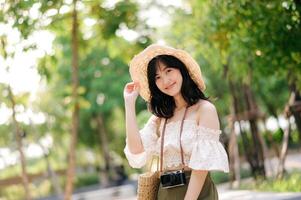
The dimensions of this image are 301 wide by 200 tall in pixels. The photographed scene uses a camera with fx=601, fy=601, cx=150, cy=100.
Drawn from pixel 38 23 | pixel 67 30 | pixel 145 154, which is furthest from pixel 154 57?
pixel 67 30

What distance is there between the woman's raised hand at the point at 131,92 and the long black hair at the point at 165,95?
8 cm

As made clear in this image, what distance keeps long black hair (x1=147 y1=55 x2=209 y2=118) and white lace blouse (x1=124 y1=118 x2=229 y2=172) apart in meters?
0.11

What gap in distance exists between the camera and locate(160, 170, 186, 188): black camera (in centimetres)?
276

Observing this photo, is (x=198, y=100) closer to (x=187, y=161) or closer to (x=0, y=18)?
(x=187, y=161)

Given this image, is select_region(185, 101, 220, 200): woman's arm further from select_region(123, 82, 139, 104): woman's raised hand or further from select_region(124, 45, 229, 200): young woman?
select_region(123, 82, 139, 104): woman's raised hand

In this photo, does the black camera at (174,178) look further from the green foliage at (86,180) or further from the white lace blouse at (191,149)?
the green foliage at (86,180)

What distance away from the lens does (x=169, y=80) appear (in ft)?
9.54

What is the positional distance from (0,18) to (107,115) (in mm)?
21312

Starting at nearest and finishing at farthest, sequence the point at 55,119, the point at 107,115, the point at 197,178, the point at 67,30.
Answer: the point at 197,178 → the point at 67,30 → the point at 55,119 → the point at 107,115

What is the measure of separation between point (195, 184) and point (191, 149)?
17 centimetres

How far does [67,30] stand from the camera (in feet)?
27.3

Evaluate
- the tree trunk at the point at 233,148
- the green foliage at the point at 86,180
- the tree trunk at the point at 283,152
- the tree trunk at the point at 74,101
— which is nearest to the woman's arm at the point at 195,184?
the tree trunk at the point at 74,101

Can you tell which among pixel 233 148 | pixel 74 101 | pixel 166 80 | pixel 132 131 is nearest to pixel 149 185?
pixel 132 131

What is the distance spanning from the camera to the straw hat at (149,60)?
2945mm
